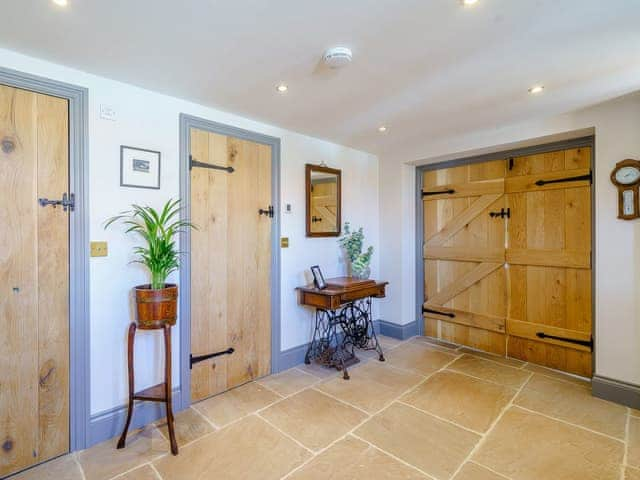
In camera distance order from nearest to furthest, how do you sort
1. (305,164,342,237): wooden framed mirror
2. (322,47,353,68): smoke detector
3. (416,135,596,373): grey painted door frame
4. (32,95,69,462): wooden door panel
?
(322,47,353,68): smoke detector
(32,95,69,462): wooden door panel
(416,135,596,373): grey painted door frame
(305,164,342,237): wooden framed mirror

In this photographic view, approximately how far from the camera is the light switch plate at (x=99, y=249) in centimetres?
207

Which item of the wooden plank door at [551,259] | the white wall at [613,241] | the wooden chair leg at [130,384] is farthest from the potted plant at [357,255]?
the wooden chair leg at [130,384]

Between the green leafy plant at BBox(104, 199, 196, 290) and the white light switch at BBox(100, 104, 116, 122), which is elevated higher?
the white light switch at BBox(100, 104, 116, 122)

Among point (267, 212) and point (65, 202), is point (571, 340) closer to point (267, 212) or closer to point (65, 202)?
point (267, 212)

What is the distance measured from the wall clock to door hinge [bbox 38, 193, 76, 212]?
12.5ft

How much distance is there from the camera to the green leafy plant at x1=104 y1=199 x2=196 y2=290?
6.81 feet

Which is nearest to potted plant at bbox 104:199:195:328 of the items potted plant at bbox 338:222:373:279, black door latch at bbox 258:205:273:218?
black door latch at bbox 258:205:273:218

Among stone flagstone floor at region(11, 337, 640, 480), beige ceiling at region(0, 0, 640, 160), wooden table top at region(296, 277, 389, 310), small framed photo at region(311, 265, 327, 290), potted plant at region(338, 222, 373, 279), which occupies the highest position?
beige ceiling at region(0, 0, 640, 160)

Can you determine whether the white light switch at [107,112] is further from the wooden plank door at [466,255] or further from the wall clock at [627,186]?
the wall clock at [627,186]

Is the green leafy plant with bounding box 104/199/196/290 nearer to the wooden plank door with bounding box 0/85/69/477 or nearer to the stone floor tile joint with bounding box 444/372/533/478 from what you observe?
the wooden plank door with bounding box 0/85/69/477

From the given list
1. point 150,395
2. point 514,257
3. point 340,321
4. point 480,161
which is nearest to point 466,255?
point 514,257

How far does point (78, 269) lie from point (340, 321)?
7.56ft

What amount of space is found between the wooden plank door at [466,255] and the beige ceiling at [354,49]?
1.11m

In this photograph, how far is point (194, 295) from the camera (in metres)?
2.54
